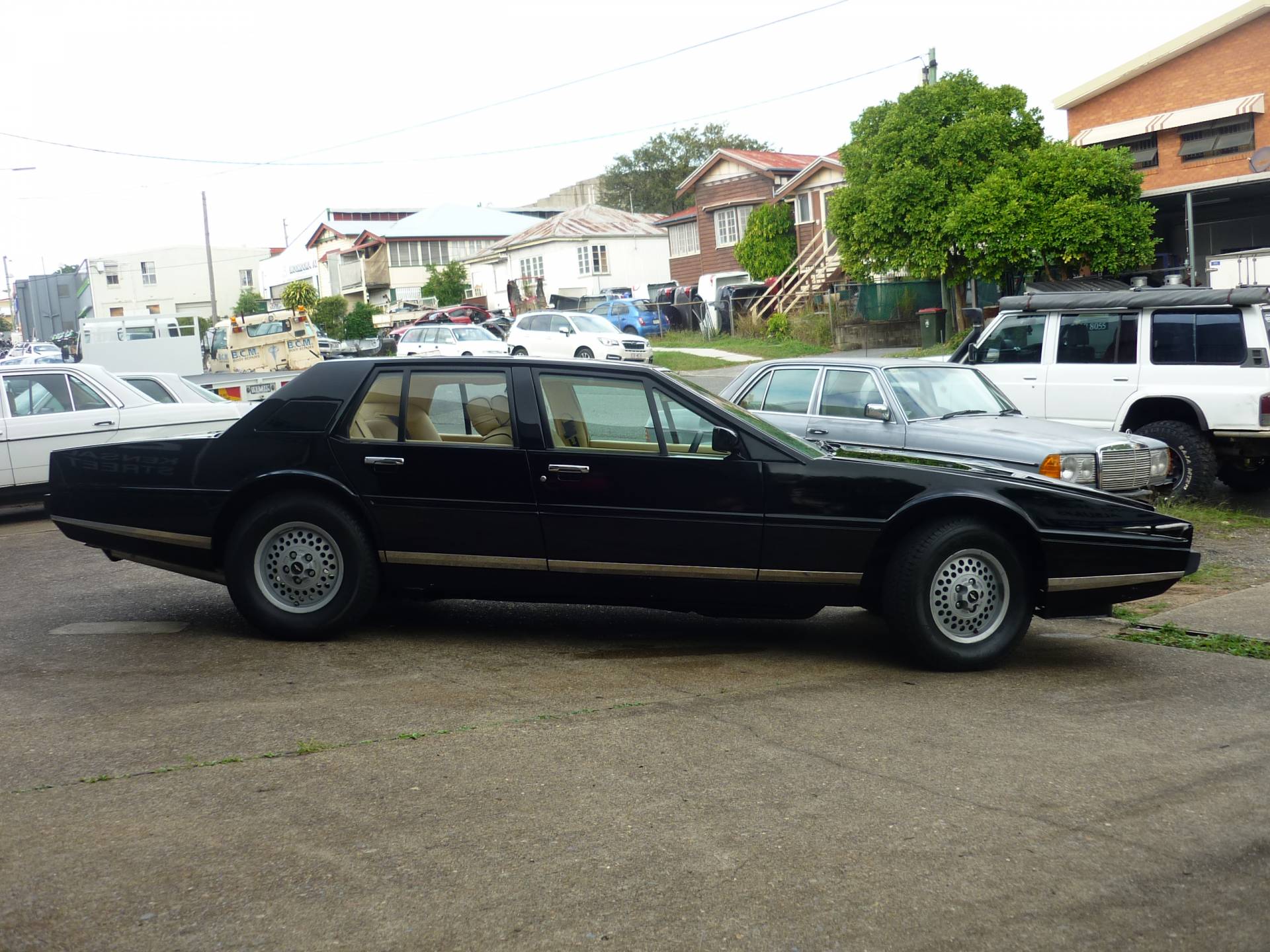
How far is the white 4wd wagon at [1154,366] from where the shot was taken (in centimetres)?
1131

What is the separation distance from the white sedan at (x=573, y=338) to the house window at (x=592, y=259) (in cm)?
2760

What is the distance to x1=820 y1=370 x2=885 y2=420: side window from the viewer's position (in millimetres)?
10297

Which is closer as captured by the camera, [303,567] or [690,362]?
[303,567]

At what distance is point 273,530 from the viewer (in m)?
6.71

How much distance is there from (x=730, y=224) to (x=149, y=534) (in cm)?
4626

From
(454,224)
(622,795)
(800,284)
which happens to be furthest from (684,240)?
(622,795)

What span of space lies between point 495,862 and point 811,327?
3328 centimetres

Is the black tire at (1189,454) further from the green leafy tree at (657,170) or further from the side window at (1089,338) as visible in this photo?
the green leafy tree at (657,170)

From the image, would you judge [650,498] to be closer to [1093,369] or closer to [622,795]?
[622,795]

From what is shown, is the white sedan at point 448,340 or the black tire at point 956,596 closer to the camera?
the black tire at point 956,596

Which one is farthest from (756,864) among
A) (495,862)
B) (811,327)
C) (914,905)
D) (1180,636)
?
(811,327)

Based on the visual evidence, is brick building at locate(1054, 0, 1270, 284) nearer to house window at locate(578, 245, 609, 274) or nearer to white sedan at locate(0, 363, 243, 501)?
white sedan at locate(0, 363, 243, 501)

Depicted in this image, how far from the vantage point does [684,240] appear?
56000 mm

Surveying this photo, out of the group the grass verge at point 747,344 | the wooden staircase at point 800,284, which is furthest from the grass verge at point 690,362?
the wooden staircase at point 800,284
